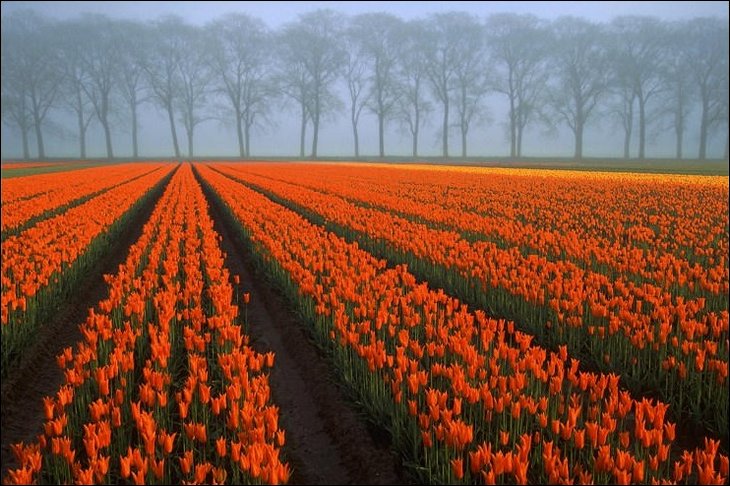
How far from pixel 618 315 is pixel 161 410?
4427mm

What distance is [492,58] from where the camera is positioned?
65812 mm

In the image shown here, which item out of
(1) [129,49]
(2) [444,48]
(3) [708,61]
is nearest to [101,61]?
(1) [129,49]

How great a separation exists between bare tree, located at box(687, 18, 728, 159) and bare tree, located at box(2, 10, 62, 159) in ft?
220

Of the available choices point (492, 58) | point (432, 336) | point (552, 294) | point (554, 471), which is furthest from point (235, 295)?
point (492, 58)

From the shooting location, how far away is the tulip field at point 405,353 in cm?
340

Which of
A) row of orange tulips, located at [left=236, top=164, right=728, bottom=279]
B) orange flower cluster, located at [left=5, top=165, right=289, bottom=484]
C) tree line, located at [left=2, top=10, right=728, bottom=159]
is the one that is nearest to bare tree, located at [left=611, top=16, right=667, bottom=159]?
tree line, located at [left=2, top=10, right=728, bottom=159]

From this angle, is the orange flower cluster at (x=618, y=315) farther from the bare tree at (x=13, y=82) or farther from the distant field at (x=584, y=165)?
the bare tree at (x=13, y=82)

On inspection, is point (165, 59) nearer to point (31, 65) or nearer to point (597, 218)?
point (31, 65)

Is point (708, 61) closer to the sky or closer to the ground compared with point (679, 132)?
closer to the sky

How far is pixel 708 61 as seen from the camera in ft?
193

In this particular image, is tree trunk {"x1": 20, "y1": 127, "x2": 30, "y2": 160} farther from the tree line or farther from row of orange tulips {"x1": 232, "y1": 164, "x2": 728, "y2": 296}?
row of orange tulips {"x1": 232, "y1": 164, "x2": 728, "y2": 296}

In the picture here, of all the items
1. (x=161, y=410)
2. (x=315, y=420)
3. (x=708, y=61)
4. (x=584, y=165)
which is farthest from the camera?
(x=708, y=61)

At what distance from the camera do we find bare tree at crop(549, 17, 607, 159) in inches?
2393

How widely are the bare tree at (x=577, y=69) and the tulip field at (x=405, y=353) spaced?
53234mm
